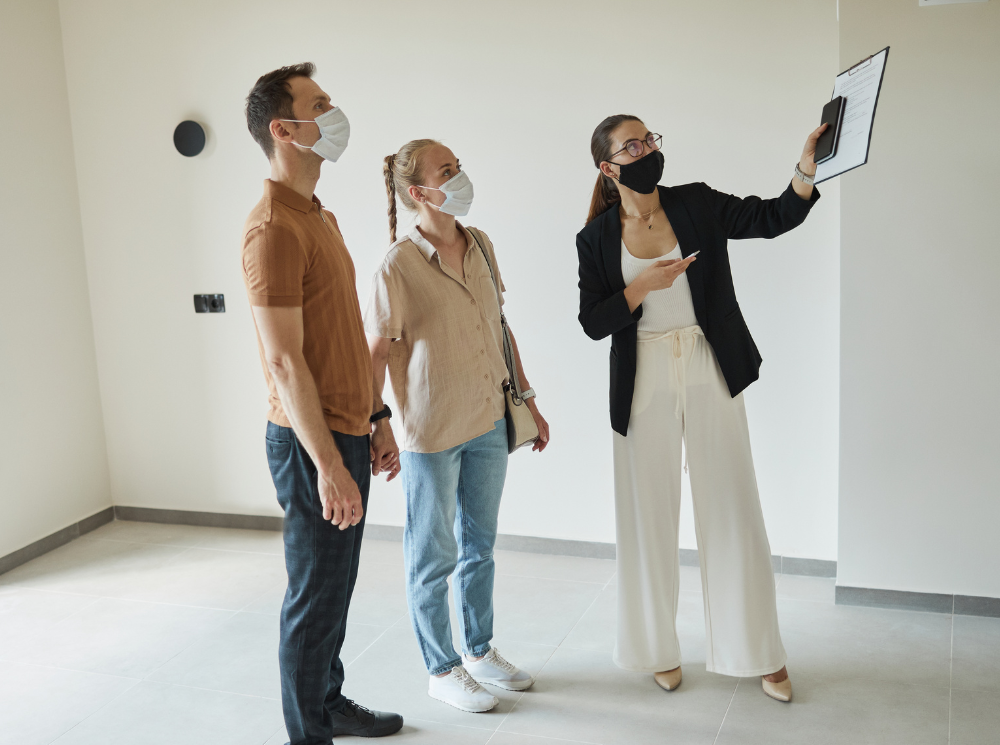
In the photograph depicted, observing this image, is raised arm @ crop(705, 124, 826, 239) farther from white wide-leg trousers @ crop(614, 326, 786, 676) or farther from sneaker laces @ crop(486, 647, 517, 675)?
sneaker laces @ crop(486, 647, 517, 675)

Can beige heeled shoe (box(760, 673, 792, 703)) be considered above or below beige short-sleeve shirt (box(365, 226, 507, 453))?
below

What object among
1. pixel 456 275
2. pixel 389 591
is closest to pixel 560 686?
pixel 389 591

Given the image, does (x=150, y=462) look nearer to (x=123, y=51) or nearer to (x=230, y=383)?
(x=230, y=383)

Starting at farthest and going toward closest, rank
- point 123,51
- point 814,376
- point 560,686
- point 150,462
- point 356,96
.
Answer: point 150,462 < point 123,51 < point 356,96 < point 814,376 < point 560,686

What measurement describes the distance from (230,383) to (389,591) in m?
1.31

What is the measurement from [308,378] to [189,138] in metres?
2.41

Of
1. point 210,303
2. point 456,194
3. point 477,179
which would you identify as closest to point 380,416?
point 456,194

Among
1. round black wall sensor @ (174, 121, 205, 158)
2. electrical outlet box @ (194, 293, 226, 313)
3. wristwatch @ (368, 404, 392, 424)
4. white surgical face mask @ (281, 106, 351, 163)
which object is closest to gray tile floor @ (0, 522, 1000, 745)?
wristwatch @ (368, 404, 392, 424)

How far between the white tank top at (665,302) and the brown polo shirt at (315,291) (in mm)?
760

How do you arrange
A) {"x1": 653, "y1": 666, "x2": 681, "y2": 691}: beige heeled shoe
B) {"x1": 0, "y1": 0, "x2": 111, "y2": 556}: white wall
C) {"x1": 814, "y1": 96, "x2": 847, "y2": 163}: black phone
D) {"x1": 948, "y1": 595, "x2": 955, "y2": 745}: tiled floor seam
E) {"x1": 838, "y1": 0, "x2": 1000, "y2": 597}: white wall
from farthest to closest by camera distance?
1. {"x1": 0, "y1": 0, "x2": 111, "y2": 556}: white wall
2. {"x1": 838, "y1": 0, "x2": 1000, "y2": 597}: white wall
3. {"x1": 653, "y1": 666, "x2": 681, "y2": 691}: beige heeled shoe
4. {"x1": 948, "y1": 595, "x2": 955, "y2": 745}: tiled floor seam
5. {"x1": 814, "y1": 96, "x2": 847, "y2": 163}: black phone

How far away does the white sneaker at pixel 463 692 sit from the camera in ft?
8.02

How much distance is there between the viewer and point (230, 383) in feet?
13.2

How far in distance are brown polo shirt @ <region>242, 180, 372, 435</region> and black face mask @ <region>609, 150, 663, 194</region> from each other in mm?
771

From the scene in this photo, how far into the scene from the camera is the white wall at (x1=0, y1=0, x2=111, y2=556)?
12.1 feet
